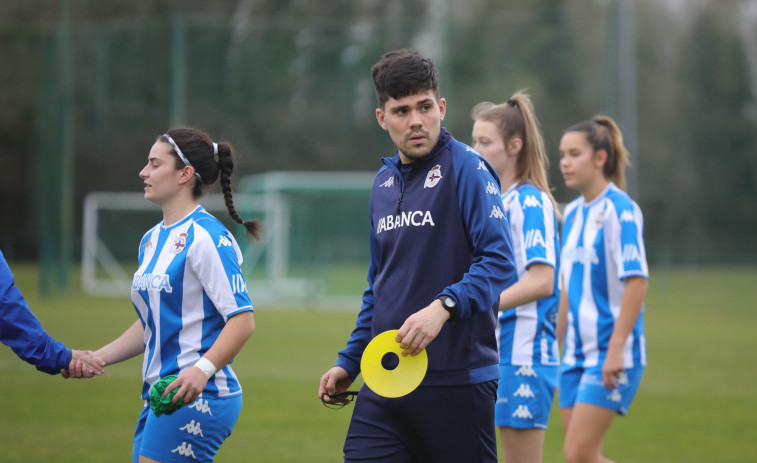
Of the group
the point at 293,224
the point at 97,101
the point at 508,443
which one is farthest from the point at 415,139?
the point at 97,101

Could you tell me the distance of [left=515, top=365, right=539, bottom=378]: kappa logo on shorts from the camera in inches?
176

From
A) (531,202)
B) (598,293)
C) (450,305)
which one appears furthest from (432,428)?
(598,293)

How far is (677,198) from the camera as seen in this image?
4691 centimetres

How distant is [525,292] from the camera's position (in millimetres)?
4270

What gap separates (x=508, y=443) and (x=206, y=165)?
199 cm

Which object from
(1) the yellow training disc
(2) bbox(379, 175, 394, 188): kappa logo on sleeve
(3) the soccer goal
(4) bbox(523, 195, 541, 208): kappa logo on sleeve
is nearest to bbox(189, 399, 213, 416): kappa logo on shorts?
(1) the yellow training disc

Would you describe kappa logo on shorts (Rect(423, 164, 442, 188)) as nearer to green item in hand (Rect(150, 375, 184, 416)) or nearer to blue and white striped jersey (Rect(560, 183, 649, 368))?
green item in hand (Rect(150, 375, 184, 416))

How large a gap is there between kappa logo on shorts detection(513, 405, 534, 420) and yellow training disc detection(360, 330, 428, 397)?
1.40 m

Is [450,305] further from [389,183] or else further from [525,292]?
[525,292]

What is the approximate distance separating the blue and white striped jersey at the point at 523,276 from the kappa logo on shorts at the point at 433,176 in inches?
45.1

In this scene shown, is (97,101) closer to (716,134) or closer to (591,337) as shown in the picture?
(591,337)

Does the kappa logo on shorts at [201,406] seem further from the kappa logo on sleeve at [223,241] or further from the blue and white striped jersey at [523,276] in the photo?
the blue and white striped jersey at [523,276]

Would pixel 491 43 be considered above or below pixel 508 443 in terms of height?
above

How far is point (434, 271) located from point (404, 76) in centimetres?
74
